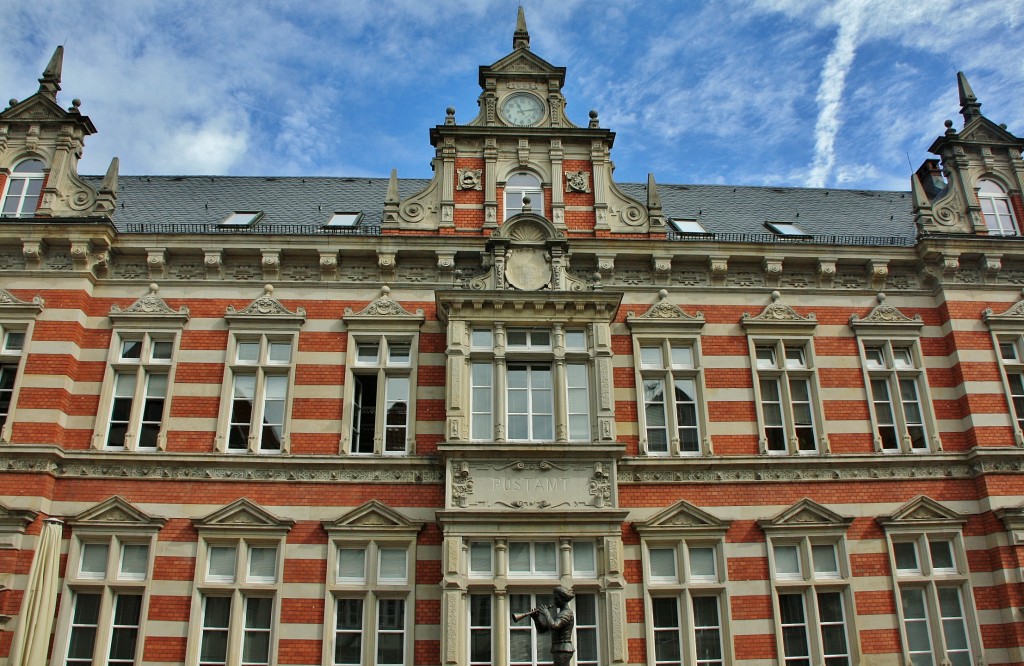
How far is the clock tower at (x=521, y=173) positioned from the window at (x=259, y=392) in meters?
3.69

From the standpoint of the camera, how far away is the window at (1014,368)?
57.6ft

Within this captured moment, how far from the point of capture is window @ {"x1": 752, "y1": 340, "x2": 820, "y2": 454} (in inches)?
674

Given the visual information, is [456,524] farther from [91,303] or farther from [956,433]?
[956,433]

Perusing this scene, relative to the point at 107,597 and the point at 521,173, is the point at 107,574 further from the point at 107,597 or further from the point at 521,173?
the point at 521,173

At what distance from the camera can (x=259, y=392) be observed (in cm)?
1691

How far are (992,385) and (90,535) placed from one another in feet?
58.9

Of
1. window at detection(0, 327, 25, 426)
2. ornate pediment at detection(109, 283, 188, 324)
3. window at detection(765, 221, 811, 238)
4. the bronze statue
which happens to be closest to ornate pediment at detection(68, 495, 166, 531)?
window at detection(0, 327, 25, 426)

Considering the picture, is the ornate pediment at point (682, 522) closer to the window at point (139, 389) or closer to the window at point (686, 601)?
the window at point (686, 601)

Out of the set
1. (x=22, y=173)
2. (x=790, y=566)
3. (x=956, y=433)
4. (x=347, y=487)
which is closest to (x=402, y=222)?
(x=347, y=487)

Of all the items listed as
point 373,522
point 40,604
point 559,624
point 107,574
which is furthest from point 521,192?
point 40,604

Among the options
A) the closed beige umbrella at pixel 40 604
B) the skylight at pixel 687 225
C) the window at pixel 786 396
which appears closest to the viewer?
the closed beige umbrella at pixel 40 604

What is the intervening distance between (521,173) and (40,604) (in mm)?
12588

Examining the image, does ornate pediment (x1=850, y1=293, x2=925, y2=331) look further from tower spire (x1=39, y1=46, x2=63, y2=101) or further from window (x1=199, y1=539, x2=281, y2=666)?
tower spire (x1=39, y1=46, x2=63, y2=101)

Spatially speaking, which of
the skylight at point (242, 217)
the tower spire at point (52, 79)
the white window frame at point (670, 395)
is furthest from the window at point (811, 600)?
the tower spire at point (52, 79)
